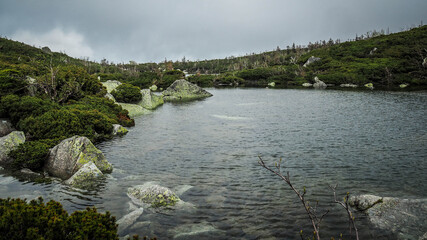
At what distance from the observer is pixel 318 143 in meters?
16.4

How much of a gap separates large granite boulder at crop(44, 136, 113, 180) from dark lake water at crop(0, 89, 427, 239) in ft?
3.67

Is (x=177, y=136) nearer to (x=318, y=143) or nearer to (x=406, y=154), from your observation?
(x=318, y=143)

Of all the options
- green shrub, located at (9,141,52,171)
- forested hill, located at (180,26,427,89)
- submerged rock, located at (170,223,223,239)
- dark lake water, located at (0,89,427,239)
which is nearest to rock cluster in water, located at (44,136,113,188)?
green shrub, located at (9,141,52,171)

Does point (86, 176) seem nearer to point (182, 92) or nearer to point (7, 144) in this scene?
point (7, 144)

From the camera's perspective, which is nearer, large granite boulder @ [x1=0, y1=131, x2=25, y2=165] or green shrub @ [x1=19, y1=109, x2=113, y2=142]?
large granite boulder @ [x1=0, y1=131, x2=25, y2=165]

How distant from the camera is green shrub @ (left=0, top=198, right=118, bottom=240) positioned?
4664mm

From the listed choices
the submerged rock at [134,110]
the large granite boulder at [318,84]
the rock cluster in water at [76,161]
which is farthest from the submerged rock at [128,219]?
the large granite boulder at [318,84]

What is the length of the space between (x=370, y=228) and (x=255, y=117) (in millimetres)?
20226

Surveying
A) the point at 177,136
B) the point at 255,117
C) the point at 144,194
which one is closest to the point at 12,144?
the point at 144,194

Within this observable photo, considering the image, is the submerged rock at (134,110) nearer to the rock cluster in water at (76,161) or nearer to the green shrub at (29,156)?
the green shrub at (29,156)

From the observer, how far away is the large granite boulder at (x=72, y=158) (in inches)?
480

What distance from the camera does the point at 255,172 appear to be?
1220cm

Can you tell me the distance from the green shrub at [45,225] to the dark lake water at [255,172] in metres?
2.64

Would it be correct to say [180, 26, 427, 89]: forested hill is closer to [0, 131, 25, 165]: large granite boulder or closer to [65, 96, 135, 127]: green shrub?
[65, 96, 135, 127]: green shrub
